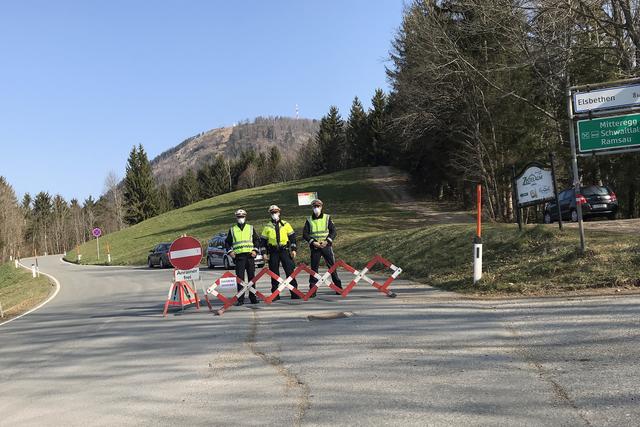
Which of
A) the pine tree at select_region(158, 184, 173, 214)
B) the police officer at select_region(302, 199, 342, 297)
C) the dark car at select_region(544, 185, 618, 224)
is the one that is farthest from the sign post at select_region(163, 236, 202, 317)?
the pine tree at select_region(158, 184, 173, 214)

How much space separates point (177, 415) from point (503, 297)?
6.87 m

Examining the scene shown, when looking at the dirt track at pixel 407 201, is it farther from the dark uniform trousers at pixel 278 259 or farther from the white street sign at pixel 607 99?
the dark uniform trousers at pixel 278 259

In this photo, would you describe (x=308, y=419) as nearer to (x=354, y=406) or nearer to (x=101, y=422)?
(x=354, y=406)

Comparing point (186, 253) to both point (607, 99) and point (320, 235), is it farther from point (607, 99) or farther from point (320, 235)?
point (607, 99)

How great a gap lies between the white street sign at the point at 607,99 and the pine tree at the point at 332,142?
7601 centimetres

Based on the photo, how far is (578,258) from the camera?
11.0 m

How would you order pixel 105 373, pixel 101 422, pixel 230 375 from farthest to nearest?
1. pixel 105 373
2. pixel 230 375
3. pixel 101 422

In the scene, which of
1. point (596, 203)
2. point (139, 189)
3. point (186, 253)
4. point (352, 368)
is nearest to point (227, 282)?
point (186, 253)

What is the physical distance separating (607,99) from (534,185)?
9.23ft

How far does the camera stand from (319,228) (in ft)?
40.4

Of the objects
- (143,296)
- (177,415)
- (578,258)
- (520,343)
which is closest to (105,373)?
(177,415)

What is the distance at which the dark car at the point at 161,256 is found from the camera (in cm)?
3175

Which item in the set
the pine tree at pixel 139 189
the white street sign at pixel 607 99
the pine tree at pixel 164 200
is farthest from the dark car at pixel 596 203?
the pine tree at pixel 164 200

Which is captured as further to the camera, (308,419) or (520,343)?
(520,343)
